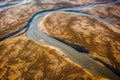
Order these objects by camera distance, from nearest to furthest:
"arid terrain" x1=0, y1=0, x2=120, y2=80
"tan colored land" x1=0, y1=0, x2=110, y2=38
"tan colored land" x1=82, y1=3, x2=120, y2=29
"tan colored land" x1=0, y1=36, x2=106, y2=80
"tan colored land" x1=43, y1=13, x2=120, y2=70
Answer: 1. "tan colored land" x1=0, y1=36, x2=106, y2=80
2. "arid terrain" x1=0, y1=0, x2=120, y2=80
3. "tan colored land" x1=43, y1=13, x2=120, y2=70
4. "tan colored land" x1=0, y1=0, x2=110, y2=38
5. "tan colored land" x1=82, y1=3, x2=120, y2=29

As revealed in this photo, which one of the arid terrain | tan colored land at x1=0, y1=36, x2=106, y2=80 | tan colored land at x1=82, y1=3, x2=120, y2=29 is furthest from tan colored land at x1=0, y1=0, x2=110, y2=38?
tan colored land at x1=0, y1=36, x2=106, y2=80

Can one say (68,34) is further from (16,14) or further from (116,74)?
(16,14)

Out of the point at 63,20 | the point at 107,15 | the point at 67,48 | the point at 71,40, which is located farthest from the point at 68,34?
the point at 107,15

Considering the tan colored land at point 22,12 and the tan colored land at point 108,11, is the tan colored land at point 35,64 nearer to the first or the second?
the tan colored land at point 22,12

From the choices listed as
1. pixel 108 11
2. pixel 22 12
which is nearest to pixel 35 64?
pixel 22 12

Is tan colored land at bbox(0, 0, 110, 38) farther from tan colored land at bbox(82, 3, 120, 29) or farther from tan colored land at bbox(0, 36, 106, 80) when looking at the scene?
tan colored land at bbox(0, 36, 106, 80)

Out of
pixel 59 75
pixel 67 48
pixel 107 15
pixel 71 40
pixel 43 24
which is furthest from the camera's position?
pixel 107 15
